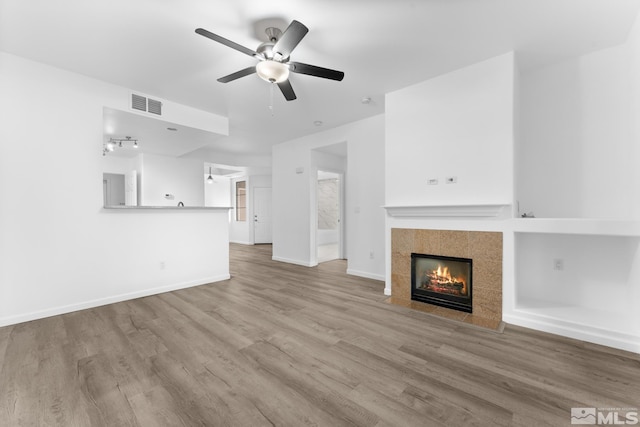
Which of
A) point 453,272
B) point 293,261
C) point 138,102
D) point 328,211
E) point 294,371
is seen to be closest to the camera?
point 294,371

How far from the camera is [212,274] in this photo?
14.3ft

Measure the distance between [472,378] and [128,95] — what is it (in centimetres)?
469

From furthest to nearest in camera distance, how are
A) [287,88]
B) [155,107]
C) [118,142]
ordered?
[118,142], [155,107], [287,88]

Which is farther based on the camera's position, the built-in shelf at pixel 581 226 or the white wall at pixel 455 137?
the white wall at pixel 455 137

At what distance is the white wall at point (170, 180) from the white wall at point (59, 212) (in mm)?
2848

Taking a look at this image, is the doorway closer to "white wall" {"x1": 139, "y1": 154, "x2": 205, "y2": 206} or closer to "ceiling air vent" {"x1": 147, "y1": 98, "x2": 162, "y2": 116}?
"white wall" {"x1": 139, "y1": 154, "x2": 205, "y2": 206}

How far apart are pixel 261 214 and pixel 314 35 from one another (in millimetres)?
7630

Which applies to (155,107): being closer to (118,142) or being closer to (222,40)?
(118,142)

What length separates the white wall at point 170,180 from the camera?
606cm

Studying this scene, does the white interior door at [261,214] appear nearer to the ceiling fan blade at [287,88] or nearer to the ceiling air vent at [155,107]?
the ceiling air vent at [155,107]

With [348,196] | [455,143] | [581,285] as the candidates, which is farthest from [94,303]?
[581,285]

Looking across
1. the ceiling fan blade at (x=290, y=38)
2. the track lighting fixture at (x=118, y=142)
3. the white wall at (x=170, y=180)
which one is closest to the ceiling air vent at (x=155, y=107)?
the track lighting fixture at (x=118, y=142)

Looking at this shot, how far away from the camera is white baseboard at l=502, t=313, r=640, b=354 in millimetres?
2203

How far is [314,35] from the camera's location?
2428mm
